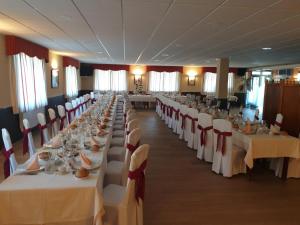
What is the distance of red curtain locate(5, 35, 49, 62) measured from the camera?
6074 mm

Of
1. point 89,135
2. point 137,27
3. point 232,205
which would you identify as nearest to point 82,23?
point 137,27

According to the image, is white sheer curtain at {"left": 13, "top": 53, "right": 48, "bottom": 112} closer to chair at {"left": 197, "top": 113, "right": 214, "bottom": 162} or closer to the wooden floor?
the wooden floor

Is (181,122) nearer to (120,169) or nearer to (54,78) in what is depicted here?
(120,169)

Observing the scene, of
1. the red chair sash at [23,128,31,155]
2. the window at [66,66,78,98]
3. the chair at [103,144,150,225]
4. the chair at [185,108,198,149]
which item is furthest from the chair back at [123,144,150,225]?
the window at [66,66,78,98]

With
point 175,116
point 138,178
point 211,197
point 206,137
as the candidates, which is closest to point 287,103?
point 206,137

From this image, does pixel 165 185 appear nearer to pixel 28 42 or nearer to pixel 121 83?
pixel 28 42

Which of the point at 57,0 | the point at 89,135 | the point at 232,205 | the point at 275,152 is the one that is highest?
the point at 57,0

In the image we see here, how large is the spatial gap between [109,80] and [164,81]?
3.82 meters

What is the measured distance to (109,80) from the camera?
17.2 metres

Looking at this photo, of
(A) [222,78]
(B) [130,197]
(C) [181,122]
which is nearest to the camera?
(B) [130,197]

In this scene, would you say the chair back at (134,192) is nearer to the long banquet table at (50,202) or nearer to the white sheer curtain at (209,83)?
the long banquet table at (50,202)

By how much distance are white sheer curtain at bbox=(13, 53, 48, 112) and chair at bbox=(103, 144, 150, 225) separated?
5.22 m

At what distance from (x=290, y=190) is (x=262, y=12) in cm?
282

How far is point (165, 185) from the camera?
4.15m
